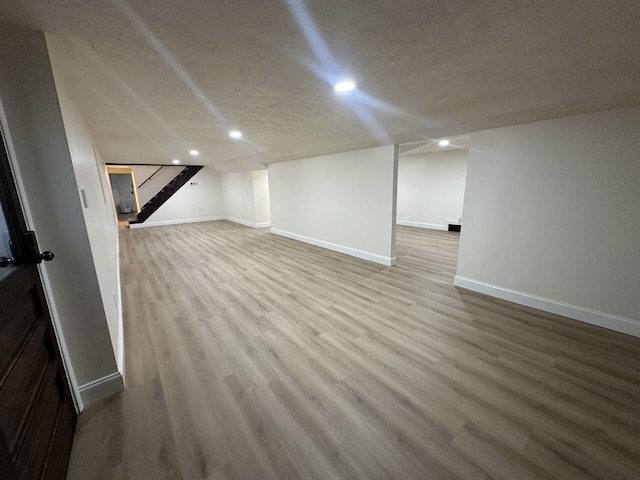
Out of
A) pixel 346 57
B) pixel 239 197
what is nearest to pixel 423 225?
pixel 239 197

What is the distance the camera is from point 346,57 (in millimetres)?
1506

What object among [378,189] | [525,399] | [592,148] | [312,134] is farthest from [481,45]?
[378,189]

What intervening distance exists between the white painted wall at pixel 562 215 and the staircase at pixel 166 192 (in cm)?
899

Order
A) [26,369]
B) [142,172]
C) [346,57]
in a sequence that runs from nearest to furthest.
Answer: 1. [26,369]
2. [346,57]
3. [142,172]

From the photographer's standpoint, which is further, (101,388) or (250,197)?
(250,197)

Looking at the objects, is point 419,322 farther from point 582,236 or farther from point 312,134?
point 312,134

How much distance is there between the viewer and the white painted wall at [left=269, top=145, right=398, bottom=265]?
407 cm

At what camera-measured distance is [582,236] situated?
93.4 inches

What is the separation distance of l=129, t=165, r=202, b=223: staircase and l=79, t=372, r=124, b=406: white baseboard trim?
27.5 ft

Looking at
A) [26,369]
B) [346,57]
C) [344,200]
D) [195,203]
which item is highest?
[346,57]

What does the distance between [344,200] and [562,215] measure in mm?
3063

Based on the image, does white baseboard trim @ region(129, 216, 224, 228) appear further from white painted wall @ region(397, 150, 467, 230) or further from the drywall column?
white painted wall @ region(397, 150, 467, 230)

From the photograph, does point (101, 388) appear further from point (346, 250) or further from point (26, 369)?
point (346, 250)

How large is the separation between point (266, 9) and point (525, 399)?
2.65 metres
